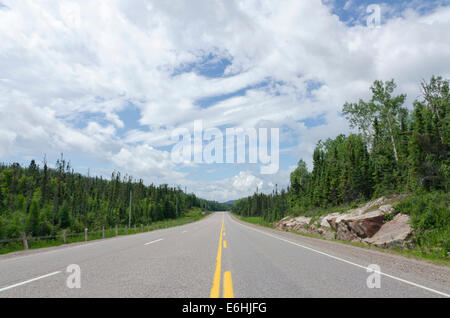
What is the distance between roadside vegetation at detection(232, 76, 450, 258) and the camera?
13.8 metres

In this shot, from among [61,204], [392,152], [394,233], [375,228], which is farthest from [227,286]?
[61,204]

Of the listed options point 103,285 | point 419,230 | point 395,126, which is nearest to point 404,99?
point 395,126

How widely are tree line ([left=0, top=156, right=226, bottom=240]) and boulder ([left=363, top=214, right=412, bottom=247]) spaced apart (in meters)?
25.6

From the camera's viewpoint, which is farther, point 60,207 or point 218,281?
point 60,207

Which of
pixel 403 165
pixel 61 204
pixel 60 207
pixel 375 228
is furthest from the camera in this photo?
pixel 61 204

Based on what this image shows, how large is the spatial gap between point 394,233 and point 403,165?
1571 cm

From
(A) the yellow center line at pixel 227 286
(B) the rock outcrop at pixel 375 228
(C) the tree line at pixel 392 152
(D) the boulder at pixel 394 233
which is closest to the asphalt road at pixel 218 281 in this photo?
(A) the yellow center line at pixel 227 286

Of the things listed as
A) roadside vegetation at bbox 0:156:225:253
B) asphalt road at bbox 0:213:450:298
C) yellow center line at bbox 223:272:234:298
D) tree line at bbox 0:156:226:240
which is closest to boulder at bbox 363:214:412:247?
asphalt road at bbox 0:213:450:298

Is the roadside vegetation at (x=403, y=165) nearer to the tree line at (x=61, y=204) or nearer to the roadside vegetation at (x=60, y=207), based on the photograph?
the roadside vegetation at (x=60, y=207)

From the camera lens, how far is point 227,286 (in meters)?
5.03

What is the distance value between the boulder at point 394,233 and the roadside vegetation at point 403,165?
50cm

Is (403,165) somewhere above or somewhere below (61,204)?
above

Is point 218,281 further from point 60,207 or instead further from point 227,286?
point 60,207

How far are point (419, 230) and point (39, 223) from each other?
29.4m
